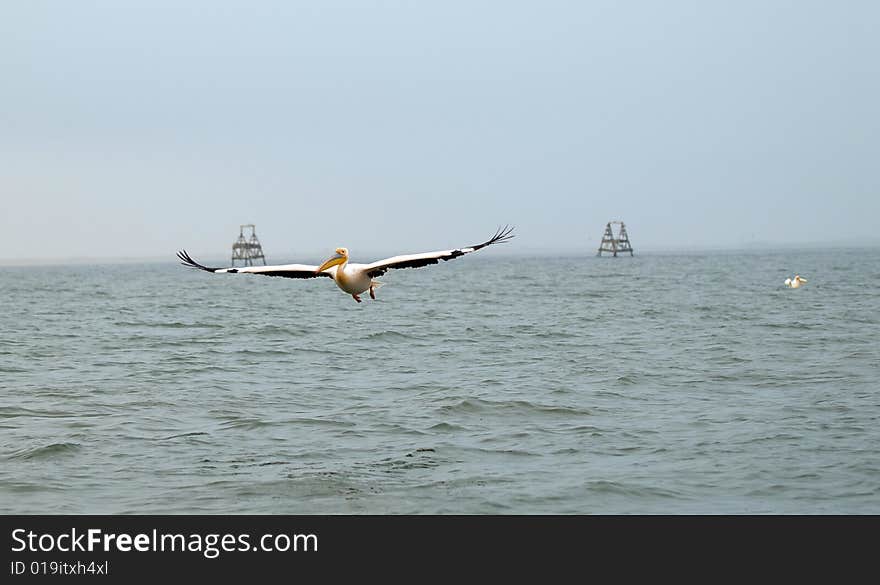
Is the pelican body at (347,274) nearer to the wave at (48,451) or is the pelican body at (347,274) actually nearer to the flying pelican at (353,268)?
the flying pelican at (353,268)

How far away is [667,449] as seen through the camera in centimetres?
2117

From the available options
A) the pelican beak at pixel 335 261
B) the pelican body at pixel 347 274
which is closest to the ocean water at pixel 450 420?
the pelican body at pixel 347 274

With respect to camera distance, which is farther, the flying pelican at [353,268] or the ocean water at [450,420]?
the ocean water at [450,420]

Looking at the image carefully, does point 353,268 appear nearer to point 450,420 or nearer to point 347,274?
point 347,274

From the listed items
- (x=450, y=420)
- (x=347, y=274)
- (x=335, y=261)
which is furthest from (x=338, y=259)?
(x=450, y=420)

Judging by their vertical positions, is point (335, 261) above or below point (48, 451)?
above

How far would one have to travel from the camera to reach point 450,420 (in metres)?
25.0

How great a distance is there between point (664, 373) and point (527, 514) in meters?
17.1

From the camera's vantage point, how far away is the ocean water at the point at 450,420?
18062mm

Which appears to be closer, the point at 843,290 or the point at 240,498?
the point at 240,498

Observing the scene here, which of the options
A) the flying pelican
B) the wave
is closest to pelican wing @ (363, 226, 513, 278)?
the flying pelican
